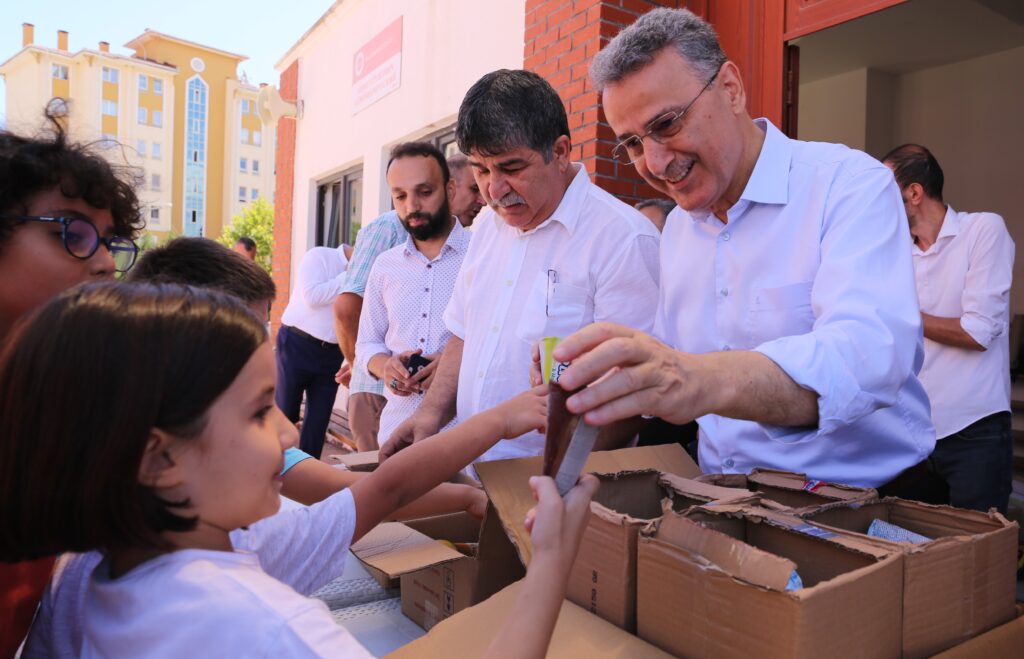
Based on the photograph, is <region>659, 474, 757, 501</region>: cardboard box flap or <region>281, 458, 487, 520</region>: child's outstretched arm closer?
<region>659, 474, 757, 501</region>: cardboard box flap

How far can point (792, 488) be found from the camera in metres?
1.31

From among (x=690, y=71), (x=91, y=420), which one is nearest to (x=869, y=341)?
(x=690, y=71)

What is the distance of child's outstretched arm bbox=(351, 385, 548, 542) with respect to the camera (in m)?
1.55

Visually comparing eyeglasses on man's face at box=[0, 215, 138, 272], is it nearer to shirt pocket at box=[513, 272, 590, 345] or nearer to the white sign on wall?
shirt pocket at box=[513, 272, 590, 345]

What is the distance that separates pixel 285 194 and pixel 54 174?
27.0ft

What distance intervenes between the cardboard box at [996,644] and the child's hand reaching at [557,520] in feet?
1.61

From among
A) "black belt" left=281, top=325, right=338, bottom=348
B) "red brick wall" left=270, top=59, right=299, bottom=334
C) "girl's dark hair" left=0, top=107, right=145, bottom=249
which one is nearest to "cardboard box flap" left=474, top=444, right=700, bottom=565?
"girl's dark hair" left=0, top=107, right=145, bottom=249

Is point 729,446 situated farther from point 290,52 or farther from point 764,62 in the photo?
point 290,52

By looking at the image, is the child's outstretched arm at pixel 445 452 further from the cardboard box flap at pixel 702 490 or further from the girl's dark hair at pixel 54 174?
the girl's dark hair at pixel 54 174

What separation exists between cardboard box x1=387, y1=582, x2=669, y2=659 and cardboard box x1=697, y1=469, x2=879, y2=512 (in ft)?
1.17

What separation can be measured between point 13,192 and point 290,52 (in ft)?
28.6

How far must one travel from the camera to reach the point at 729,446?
5.61ft

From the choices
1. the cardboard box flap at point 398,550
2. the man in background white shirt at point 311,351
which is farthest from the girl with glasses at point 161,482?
the man in background white shirt at point 311,351

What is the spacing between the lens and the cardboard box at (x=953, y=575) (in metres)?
0.95
